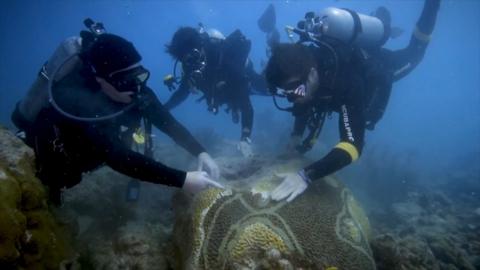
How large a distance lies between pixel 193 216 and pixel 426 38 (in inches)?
303

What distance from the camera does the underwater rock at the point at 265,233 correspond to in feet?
10.3

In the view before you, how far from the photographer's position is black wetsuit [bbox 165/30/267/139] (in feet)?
25.1

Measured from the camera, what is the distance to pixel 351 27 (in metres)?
6.31

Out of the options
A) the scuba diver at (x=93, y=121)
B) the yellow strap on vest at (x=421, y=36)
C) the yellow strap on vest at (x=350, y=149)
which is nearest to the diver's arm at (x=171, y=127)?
the scuba diver at (x=93, y=121)

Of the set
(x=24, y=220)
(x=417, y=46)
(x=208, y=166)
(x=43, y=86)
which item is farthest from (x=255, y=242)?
(x=417, y=46)

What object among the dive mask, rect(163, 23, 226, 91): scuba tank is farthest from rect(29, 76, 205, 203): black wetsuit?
rect(163, 23, 226, 91): scuba tank

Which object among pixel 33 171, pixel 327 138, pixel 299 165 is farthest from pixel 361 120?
pixel 327 138

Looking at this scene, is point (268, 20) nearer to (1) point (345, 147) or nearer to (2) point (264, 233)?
(1) point (345, 147)

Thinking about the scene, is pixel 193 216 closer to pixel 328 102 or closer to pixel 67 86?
pixel 67 86

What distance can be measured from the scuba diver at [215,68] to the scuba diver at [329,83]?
5.82ft

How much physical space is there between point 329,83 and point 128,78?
2653 millimetres

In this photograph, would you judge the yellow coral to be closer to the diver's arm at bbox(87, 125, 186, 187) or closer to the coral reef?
the diver's arm at bbox(87, 125, 186, 187)

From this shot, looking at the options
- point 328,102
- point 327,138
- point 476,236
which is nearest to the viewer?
point 328,102

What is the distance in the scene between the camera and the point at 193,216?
3.58 metres
